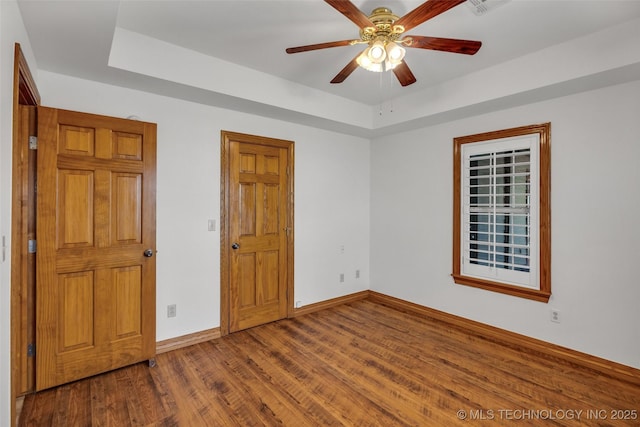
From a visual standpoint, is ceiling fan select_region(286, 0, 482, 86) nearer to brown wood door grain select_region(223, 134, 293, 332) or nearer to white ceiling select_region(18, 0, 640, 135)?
white ceiling select_region(18, 0, 640, 135)

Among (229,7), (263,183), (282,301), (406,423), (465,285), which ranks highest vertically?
(229,7)

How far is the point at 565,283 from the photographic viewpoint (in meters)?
2.94

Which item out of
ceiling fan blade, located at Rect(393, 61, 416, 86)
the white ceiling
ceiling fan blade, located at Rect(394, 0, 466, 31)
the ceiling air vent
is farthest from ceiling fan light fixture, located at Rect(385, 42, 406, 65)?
the ceiling air vent

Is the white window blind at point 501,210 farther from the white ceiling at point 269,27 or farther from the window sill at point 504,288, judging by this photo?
the white ceiling at point 269,27

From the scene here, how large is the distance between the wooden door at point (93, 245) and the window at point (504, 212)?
3297mm

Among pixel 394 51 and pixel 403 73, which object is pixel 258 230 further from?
pixel 394 51

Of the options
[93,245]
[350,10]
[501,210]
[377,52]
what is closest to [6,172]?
[93,245]

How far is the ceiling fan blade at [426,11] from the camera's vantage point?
158 cm

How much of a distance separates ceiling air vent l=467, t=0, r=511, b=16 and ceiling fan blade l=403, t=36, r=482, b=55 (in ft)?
1.09

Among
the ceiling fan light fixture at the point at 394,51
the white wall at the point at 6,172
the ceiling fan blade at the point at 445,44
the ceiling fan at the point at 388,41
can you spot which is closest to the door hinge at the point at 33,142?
the white wall at the point at 6,172

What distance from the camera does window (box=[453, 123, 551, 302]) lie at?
3.04 meters

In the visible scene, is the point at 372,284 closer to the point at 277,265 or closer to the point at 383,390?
the point at 277,265

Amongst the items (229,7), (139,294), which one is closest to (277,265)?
(139,294)

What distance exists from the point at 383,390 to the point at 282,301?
1776 mm
